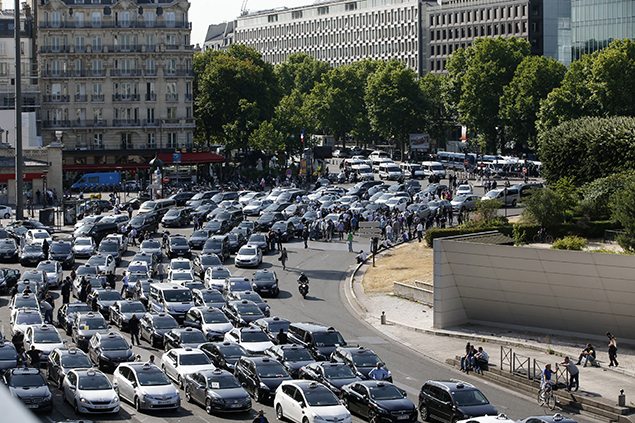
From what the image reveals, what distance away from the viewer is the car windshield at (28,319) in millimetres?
43000

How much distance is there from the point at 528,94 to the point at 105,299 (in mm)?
93254

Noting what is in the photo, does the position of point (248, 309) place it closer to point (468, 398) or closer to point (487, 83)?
point (468, 398)

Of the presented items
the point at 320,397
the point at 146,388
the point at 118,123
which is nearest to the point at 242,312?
the point at 146,388

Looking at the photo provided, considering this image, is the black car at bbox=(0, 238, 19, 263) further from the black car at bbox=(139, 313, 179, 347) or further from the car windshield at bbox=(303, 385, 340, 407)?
the car windshield at bbox=(303, 385, 340, 407)

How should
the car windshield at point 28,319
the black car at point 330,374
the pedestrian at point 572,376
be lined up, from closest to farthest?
the black car at point 330,374 → the pedestrian at point 572,376 → the car windshield at point 28,319

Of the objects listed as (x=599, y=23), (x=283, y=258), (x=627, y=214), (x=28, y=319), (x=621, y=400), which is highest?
(x=599, y=23)

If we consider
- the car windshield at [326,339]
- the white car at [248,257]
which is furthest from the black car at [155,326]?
the white car at [248,257]

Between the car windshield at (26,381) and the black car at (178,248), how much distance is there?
124 feet

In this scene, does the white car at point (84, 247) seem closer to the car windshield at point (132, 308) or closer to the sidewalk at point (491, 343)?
the sidewalk at point (491, 343)

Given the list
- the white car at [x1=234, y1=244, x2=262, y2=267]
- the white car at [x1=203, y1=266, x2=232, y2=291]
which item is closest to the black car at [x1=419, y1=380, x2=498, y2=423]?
the white car at [x1=203, y1=266, x2=232, y2=291]

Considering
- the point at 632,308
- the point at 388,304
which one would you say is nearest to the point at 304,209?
the point at 388,304

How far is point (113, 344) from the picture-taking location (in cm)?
3816

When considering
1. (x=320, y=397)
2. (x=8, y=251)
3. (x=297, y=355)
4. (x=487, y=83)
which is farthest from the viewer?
(x=487, y=83)

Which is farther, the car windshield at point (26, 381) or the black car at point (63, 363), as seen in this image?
the black car at point (63, 363)
